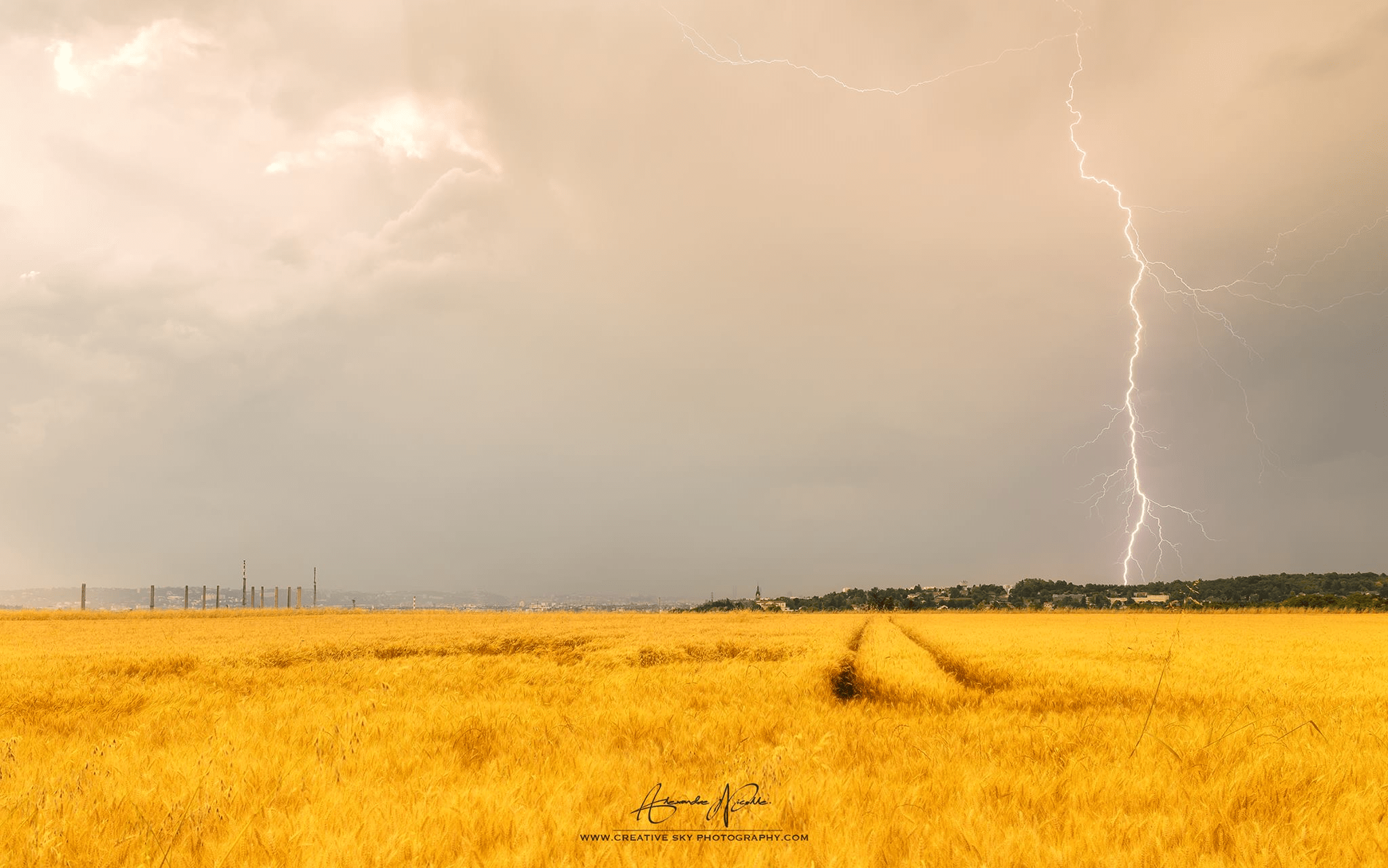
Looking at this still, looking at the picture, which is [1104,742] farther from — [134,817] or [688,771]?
[134,817]

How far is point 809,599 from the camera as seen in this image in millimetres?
156875

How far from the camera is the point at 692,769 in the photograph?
4867 mm

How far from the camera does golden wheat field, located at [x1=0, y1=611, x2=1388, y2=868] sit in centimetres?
320

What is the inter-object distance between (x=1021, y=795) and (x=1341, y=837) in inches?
60.0

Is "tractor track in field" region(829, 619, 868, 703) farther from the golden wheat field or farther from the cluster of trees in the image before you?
the cluster of trees
